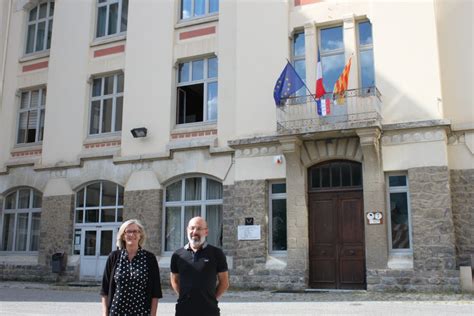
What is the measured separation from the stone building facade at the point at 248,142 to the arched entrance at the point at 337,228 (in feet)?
0.11

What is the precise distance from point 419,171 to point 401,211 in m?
1.05

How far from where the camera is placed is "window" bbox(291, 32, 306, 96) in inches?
568

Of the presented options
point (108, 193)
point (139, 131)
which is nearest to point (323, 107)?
point (139, 131)

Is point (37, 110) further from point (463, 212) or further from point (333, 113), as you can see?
point (463, 212)

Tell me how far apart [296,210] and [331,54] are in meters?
4.22

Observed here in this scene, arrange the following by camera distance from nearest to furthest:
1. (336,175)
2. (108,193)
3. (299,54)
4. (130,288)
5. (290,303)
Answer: (130,288)
(290,303)
(336,175)
(299,54)
(108,193)

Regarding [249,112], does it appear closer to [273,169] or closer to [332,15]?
[273,169]

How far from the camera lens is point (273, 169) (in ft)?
45.5

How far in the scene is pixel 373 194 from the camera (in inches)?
495

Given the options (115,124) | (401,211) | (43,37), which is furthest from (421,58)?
(43,37)

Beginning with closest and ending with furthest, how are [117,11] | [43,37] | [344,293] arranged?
[344,293], [117,11], [43,37]

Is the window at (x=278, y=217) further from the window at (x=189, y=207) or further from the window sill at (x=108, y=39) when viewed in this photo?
the window sill at (x=108, y=39)

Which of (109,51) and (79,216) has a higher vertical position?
(109,51)

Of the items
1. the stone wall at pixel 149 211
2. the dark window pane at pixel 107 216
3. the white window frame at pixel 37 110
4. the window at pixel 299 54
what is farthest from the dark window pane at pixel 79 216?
the window at pixel 299 54
